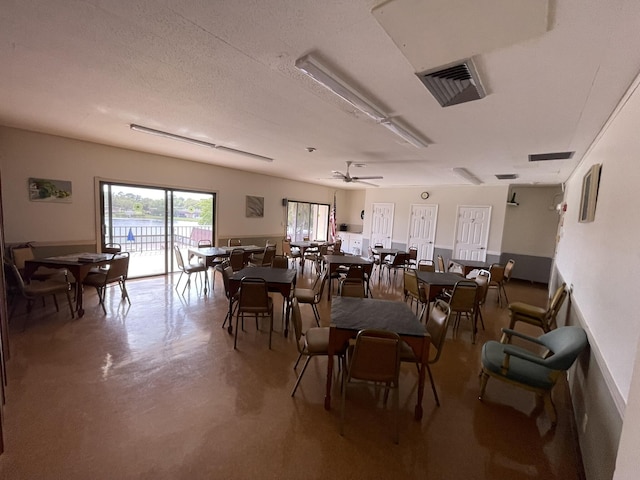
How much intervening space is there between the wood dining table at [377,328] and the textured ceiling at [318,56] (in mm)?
1997

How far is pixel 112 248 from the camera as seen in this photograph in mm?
5527

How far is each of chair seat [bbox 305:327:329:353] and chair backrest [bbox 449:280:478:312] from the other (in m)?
1.90

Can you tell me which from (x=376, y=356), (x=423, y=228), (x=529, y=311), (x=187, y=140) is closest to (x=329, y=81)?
(x=376, y=356)

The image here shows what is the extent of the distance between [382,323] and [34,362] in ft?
11.4

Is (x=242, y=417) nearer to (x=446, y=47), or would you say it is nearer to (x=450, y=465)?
(x=450, y=465)

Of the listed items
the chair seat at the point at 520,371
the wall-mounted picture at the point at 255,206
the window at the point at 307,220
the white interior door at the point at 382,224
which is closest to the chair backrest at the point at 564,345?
the chair seat at the point at 520,371

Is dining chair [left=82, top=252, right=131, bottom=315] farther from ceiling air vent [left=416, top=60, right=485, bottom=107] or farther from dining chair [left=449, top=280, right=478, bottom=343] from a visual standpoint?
dining chair [left=449, top=280, right=478, bottom=343]

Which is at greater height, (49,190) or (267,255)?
(49,190)

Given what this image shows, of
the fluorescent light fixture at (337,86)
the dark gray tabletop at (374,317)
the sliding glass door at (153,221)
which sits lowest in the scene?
the dark gray tabletop at (374,317)

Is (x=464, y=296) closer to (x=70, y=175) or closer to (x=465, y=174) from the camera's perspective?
(x=465, y=174)

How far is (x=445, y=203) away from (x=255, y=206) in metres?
5.95

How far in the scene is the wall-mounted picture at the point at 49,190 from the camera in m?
4.68

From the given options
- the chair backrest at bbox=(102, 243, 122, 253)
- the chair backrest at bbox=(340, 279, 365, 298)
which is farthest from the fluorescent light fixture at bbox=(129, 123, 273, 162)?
the chair backrest at bbox=(340, 279, 365, 298)

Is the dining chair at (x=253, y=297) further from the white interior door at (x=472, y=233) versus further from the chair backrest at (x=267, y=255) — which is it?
the white interior door at (x=472, y=233)
